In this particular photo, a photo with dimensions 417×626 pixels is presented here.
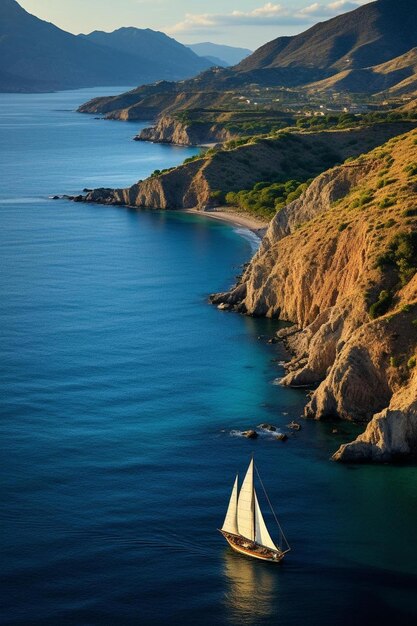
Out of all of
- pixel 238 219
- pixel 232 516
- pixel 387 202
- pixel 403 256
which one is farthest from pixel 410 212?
pixel 238 219

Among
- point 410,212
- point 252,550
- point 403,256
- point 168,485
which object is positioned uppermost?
point 410,212

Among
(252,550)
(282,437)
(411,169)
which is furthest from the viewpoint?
(411,169)

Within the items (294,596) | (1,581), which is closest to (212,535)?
(294,596)

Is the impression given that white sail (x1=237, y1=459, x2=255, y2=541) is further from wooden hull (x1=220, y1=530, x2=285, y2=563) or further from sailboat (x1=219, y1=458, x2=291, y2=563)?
wooden hull (x1=220, y1=530, x2=285, y2=563)

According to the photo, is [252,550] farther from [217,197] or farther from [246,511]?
[217,197]

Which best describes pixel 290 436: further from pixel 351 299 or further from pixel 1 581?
pixel 1 581
